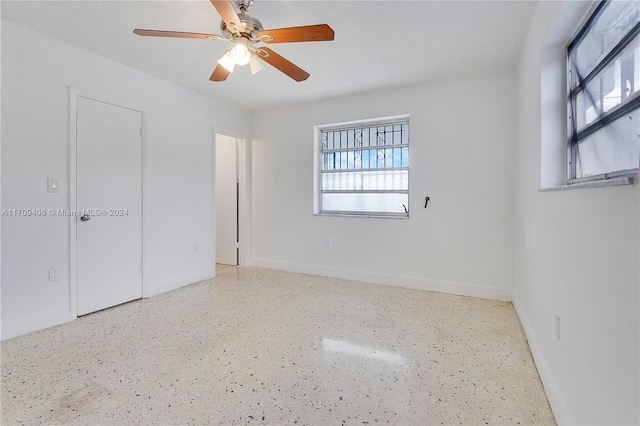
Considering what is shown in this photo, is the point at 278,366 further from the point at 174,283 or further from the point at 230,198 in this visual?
the point at 230,198

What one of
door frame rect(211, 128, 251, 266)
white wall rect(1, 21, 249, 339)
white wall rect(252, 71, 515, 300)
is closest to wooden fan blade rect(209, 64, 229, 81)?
white wall rect(1, 21, 249, 339)

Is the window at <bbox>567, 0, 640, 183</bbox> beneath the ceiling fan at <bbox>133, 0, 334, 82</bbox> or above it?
beneath

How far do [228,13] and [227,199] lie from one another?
135 inches

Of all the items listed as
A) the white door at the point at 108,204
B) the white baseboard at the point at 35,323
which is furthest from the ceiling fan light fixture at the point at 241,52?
the white baseboard at the point at 35,323

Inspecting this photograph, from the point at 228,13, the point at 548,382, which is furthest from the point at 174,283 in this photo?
the point at 548,382

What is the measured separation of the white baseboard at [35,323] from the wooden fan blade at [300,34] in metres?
2.91

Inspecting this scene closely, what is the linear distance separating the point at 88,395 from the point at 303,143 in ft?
11.5

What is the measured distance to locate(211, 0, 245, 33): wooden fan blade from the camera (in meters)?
1.53

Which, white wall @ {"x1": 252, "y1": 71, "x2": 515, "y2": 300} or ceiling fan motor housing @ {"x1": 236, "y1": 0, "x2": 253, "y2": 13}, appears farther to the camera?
white wall @ {"x1": 252, "y1": 71, "x2": 515, "y2": 300}

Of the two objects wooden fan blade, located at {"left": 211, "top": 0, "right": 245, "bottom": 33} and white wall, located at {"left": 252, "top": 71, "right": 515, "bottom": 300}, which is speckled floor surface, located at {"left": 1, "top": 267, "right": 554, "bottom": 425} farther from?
wooden fan blade, located at {"left": 211, "top": 0, "right": 245, "bottom": 33}

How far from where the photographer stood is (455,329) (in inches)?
95.4

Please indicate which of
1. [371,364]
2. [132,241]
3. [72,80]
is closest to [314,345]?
[371,364]

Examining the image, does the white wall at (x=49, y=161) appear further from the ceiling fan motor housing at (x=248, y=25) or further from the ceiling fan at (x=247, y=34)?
the ceiling fan motor housing at (x=248, y=25)

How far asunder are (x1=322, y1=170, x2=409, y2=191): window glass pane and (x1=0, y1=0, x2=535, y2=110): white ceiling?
3.67 ft
